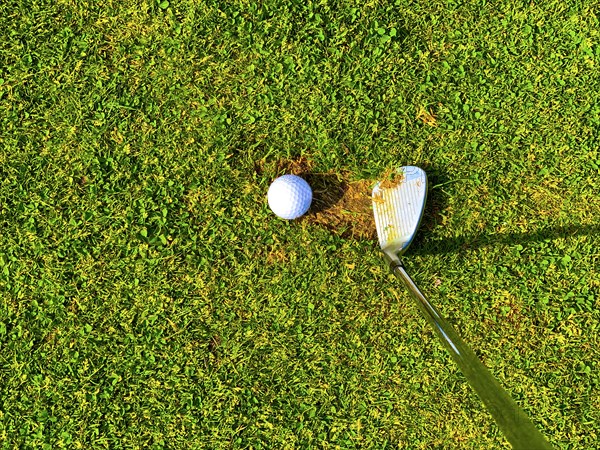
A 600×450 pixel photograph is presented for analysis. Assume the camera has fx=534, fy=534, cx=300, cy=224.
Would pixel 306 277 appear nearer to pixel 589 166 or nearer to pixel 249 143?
pixel 249 143

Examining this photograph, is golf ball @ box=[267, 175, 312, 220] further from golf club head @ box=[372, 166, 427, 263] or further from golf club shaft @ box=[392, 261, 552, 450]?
golf club shaft @ box=[392, 261, 552, 450]

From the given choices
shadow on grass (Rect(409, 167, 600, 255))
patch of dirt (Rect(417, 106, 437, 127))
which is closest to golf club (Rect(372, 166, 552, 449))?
shadow on grass (Rect(409, 167, 600, 255))

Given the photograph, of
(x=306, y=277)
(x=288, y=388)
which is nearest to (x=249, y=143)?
(x=306, y=277)

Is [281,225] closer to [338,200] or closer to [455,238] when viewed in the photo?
[338,200]

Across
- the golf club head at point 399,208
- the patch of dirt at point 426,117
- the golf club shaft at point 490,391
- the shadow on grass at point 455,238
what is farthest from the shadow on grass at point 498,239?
the patch of dirt at point 426,117

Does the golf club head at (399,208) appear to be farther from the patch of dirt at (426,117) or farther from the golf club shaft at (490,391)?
the patch of dirt at (426,117)

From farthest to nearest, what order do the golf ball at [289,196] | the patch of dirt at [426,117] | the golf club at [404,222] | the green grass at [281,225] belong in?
the patch of dirt at [426,117] → the green grass at [281,225] → the golf ball at [289,196] → the golf club at [404,222]
